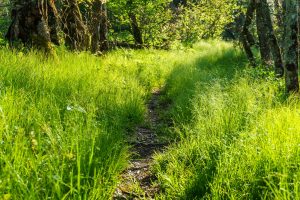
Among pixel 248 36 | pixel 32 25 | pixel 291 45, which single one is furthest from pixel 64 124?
pixel 248 36

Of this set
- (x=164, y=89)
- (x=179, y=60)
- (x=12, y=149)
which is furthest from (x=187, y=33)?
(x=12, y=149)

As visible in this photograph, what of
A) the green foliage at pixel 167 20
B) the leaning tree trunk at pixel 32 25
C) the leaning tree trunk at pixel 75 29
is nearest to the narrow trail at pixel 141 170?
the leaning tree trunk at pixel 32 25

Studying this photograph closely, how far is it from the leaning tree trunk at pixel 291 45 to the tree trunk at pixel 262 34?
2412 millimetres

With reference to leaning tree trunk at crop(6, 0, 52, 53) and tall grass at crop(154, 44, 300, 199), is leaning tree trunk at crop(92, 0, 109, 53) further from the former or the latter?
tall grass at crop(154, 44, 300, 199)

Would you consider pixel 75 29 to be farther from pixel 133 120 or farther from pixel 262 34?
pixel 133 120

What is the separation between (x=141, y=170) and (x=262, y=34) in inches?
253

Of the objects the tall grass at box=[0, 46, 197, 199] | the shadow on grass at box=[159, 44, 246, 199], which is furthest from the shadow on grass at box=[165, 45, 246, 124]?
the tall grass at box=[0, 46, 197, 199]

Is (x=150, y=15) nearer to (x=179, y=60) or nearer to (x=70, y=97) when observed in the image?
(x=179, y=60)

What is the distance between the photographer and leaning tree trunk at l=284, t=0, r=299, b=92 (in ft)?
19.4

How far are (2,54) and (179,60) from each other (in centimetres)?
798

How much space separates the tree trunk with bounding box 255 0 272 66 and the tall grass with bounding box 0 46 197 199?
122 inches

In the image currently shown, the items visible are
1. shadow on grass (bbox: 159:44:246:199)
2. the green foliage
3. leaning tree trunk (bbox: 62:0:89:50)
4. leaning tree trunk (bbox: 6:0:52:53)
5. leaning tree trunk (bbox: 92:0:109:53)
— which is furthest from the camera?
the green foliage

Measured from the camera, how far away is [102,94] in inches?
240

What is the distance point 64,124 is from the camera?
13.7 ft
